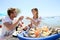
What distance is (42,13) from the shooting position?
1.56 m

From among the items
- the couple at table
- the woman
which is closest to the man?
the couple at table

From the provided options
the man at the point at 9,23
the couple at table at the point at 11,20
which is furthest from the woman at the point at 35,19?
the man at the point at 9,23

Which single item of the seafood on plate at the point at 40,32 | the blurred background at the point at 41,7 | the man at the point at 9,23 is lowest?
the seafood on plate at the point at 40,32

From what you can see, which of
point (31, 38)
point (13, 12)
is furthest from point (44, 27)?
point (13, 12)

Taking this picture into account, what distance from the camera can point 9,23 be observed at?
156 centimetres

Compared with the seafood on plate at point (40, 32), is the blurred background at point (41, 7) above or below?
above

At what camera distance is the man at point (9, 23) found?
155 centimetres

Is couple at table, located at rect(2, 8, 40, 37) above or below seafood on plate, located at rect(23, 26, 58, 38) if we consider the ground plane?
above

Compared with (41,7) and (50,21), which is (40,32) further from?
(41,7)

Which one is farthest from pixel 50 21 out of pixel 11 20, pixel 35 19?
pixel 11 20

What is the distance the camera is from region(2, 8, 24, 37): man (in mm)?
1552

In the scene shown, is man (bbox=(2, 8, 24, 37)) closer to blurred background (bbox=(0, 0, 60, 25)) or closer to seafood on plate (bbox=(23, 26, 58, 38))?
blurred background (bbox=(0, 0, 60, 25))

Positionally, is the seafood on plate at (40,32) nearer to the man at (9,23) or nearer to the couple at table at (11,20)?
the couple at table at (11,20)

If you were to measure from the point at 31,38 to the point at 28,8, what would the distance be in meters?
0.33
